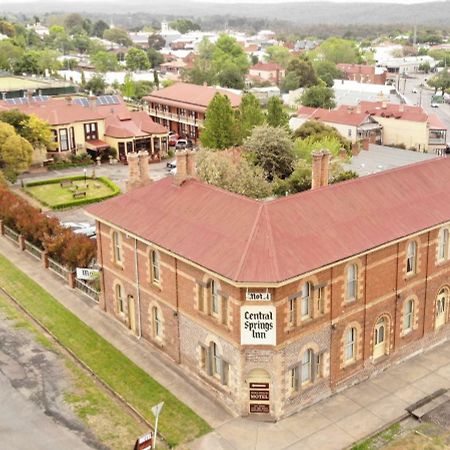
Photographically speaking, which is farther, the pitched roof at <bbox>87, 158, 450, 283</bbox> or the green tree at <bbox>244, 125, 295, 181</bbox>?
the green tree at <bbox>244, 125, 295, 181</bbox>

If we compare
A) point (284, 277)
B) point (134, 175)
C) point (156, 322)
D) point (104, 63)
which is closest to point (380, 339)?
point (284, 277)

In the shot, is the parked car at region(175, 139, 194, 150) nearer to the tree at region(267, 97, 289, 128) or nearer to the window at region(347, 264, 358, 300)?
the tree at region(267, 97, 289, 128)

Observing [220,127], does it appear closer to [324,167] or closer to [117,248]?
[117,248]

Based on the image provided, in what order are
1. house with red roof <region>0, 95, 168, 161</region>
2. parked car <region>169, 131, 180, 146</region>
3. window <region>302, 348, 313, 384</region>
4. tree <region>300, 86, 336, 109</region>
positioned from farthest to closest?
1. tree <region>300, 86, 336, 109</region>
2. parked car <region>169, 131, 180, 146</region>
3. house with red roof <region>0, 95, 168, 161</region>
4. window <region>302, 348, 313, 384</region>

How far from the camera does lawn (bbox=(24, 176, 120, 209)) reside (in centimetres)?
6128

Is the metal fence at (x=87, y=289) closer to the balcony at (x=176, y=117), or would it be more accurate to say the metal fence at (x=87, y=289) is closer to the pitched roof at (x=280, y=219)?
the pitched roof at (x=280, y=219)

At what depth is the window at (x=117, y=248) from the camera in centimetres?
3394

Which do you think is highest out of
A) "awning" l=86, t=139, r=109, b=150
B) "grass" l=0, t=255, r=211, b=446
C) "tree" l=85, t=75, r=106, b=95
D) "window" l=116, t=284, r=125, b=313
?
"tree" l=85, t=75, r=106, b=95

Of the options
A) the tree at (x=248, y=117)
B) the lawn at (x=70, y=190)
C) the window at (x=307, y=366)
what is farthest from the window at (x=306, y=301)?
the tree at (x=248, y=117)

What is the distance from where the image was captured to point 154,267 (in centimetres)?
3158

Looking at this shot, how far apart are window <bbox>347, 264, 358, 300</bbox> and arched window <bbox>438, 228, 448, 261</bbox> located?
6189mm

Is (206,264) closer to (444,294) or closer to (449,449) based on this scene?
(449,449)

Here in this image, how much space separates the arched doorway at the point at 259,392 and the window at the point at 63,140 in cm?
5535

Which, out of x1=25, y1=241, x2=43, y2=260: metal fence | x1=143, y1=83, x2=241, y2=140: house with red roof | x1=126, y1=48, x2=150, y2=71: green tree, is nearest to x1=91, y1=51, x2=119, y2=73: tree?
x1=126, y1=48, x2=150, y2=71: green tree
